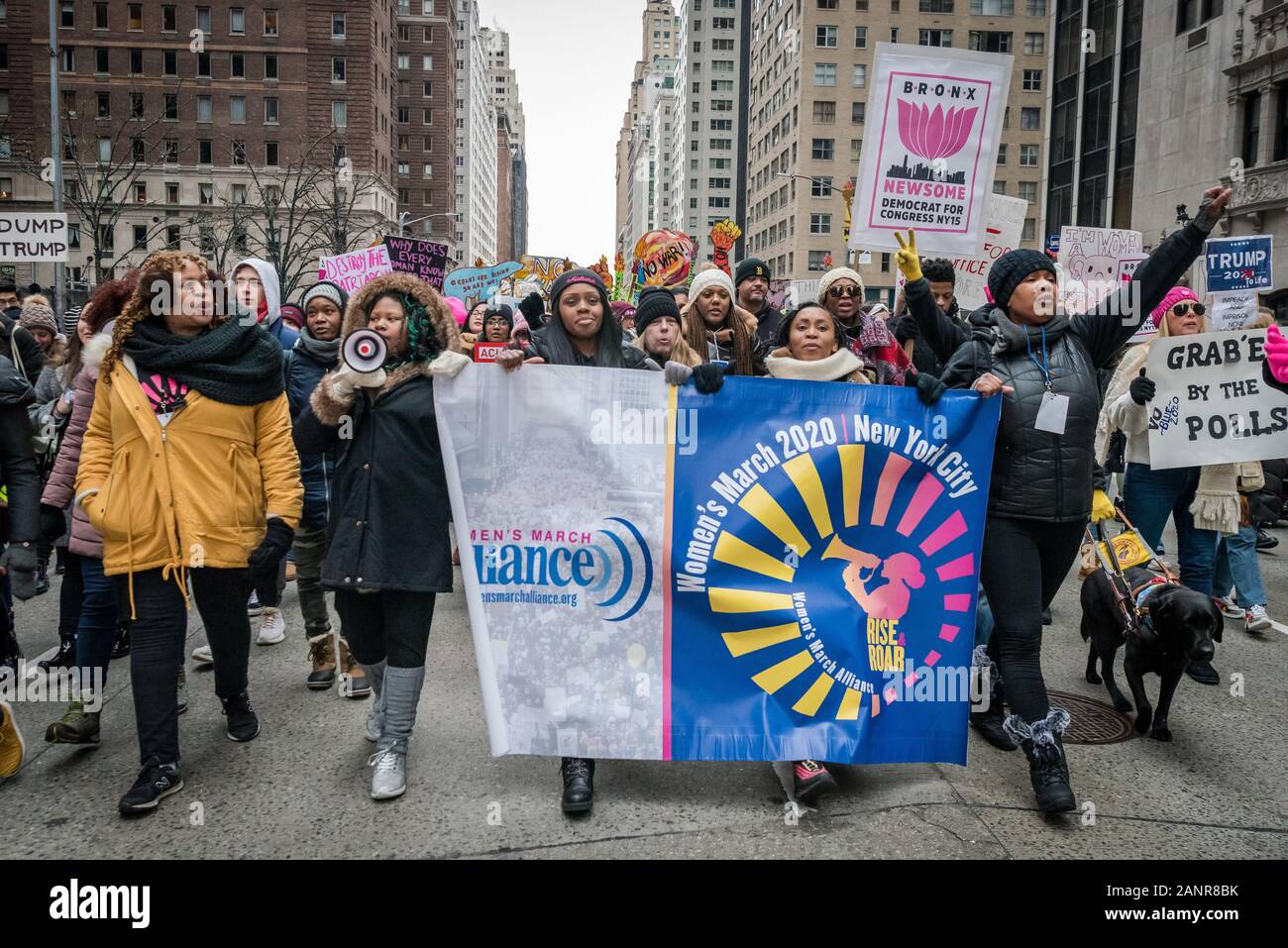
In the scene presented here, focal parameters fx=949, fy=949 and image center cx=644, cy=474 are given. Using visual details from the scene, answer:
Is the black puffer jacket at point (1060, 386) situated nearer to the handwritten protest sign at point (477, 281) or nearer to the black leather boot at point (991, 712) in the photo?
the black leather boot at point (991, 712)

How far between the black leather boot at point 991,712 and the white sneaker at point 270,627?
4.04 meters

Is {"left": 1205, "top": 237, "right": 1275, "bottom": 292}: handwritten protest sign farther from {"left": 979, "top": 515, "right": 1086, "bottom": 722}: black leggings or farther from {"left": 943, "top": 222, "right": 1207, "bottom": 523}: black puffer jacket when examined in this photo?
{"left": 979, "top": 515, "right": 1086, "bottom": 722}: black leggings

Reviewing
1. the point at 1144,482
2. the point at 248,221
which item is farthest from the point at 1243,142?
the point at 248,221

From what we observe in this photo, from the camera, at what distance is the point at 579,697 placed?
3709mm

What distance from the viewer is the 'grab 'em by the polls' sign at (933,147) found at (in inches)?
224

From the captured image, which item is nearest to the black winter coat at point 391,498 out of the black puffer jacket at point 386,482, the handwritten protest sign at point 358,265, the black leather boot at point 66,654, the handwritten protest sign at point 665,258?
the black puffer jacket at point 386,482

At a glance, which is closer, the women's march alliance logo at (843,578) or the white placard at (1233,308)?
the women's march alliance logo at (843,578)

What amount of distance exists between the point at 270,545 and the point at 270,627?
225cm

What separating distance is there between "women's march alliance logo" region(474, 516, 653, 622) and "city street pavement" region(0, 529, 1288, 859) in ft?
2.52

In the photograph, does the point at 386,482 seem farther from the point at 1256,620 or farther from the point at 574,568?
the point at 1256,620

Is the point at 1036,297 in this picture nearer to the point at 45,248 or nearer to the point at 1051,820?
the point at 1051,820

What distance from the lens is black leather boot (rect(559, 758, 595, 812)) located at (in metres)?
3.52
